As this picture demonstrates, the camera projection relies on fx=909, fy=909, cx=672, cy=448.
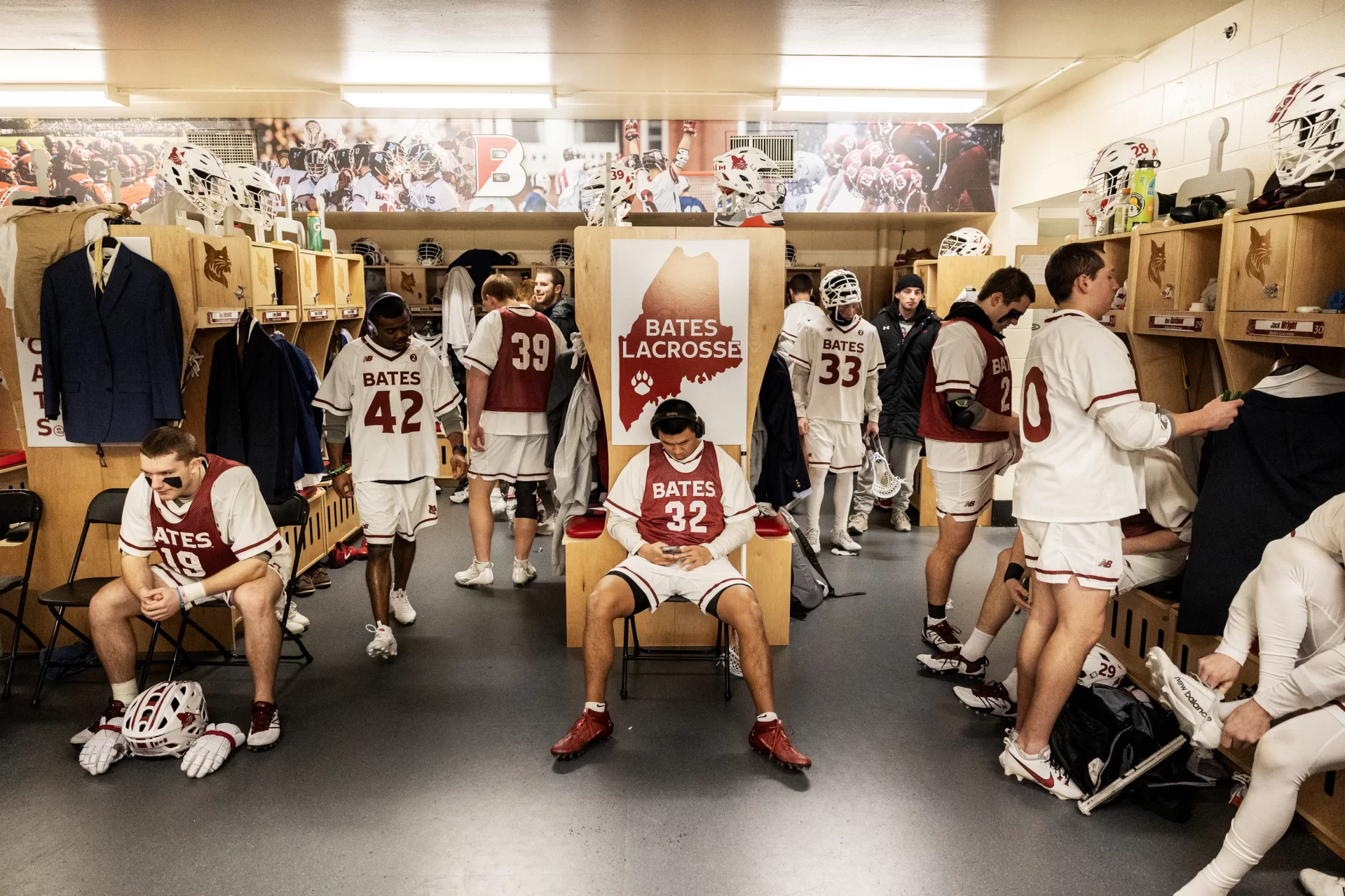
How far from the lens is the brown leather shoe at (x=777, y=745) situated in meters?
3.18

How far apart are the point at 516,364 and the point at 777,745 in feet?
8.38

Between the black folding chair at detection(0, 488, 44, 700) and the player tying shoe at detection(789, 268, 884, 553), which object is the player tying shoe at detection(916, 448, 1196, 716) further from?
the black folding chair at detection(0, 488, 44, 700)

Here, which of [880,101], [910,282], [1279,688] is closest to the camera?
[1279,688]

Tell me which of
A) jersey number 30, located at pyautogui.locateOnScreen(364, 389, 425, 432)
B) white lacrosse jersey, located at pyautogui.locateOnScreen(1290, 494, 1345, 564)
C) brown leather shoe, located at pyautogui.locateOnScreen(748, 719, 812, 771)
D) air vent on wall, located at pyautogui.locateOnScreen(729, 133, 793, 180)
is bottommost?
brown leather shoe, located at pyautogui.locateOnScreen(748, 719, 812, 771)

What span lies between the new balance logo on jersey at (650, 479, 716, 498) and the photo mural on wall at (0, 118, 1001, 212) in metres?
4.85

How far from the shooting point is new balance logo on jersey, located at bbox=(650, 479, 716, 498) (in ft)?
11.9

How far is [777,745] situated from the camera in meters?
3.22

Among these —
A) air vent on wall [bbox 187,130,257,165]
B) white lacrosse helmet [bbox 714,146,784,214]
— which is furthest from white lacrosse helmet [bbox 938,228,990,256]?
air vent on wall [bbox 187,130,257,165]

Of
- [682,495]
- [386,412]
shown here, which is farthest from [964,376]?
[386,412]

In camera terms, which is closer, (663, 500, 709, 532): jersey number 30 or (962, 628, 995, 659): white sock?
(663, 500, 709, 532): jersey number 30

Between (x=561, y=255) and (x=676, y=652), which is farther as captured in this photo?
(x=561, y=255)

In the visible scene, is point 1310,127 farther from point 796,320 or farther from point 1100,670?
point 796,320

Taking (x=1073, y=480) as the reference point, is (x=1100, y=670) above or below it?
below

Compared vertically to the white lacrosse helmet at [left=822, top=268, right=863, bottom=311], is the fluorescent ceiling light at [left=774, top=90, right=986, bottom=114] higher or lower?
higher
